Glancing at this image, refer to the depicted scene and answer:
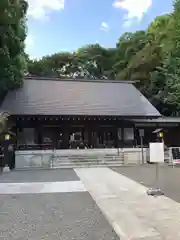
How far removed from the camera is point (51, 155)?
18000 millimetres

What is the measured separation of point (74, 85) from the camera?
2553cm

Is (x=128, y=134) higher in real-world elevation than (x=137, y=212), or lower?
higher

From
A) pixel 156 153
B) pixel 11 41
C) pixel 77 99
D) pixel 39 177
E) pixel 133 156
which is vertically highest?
pixel 11 41

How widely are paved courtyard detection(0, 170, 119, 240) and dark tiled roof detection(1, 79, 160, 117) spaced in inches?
481

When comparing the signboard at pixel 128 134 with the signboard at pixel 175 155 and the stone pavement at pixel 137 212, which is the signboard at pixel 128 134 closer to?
the signboard at pixel 175 155

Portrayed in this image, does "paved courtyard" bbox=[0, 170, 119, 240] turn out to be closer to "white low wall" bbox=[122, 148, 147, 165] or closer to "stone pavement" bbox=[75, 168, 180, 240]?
"stone pavement" bbox=[75, 168, 180, 240]

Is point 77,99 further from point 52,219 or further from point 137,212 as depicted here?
point 52,219

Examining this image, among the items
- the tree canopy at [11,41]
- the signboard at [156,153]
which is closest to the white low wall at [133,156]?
the tree canopy at [11,41]

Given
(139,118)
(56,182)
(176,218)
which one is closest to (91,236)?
(176,218)

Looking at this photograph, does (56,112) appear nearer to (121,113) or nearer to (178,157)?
(121,113)

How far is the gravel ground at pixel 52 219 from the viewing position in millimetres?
4801

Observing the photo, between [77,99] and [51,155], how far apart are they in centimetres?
627

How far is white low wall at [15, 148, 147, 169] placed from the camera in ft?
57.1

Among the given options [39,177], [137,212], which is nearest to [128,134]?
[39,177]
